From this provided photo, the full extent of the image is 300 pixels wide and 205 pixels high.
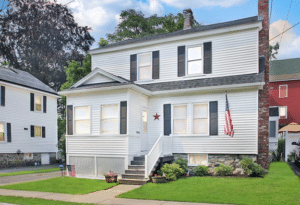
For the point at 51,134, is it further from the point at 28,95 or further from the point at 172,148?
the point at 172,148

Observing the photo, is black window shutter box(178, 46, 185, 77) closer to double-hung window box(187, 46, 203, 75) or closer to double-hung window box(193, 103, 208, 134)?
double-hung window box(187, 46, 203, 75)

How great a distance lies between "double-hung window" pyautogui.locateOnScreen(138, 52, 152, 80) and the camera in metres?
15.0

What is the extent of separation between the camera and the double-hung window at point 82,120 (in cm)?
1344

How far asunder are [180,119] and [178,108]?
57cm

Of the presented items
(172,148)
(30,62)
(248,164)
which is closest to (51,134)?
(30,62)

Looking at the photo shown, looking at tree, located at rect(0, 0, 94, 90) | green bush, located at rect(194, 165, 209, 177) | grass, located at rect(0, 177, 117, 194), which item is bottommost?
grass, located at rect(0, 177, 117, 194)

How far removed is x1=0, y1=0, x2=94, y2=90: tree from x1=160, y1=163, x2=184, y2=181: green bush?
921 inches

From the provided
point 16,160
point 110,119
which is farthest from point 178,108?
point 16,160

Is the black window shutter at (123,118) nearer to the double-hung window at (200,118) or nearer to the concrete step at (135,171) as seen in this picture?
the concrete step at (135,171)

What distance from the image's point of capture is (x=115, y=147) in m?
12.4

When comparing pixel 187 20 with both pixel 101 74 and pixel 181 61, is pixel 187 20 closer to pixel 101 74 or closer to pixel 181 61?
pixel 181 61

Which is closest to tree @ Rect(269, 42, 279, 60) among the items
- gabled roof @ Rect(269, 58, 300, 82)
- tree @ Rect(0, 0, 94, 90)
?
gabled roof @ Rect(269, 58, 300, 82)

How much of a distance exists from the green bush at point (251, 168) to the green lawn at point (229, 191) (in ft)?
1.25

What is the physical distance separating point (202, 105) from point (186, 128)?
136 centimetres
